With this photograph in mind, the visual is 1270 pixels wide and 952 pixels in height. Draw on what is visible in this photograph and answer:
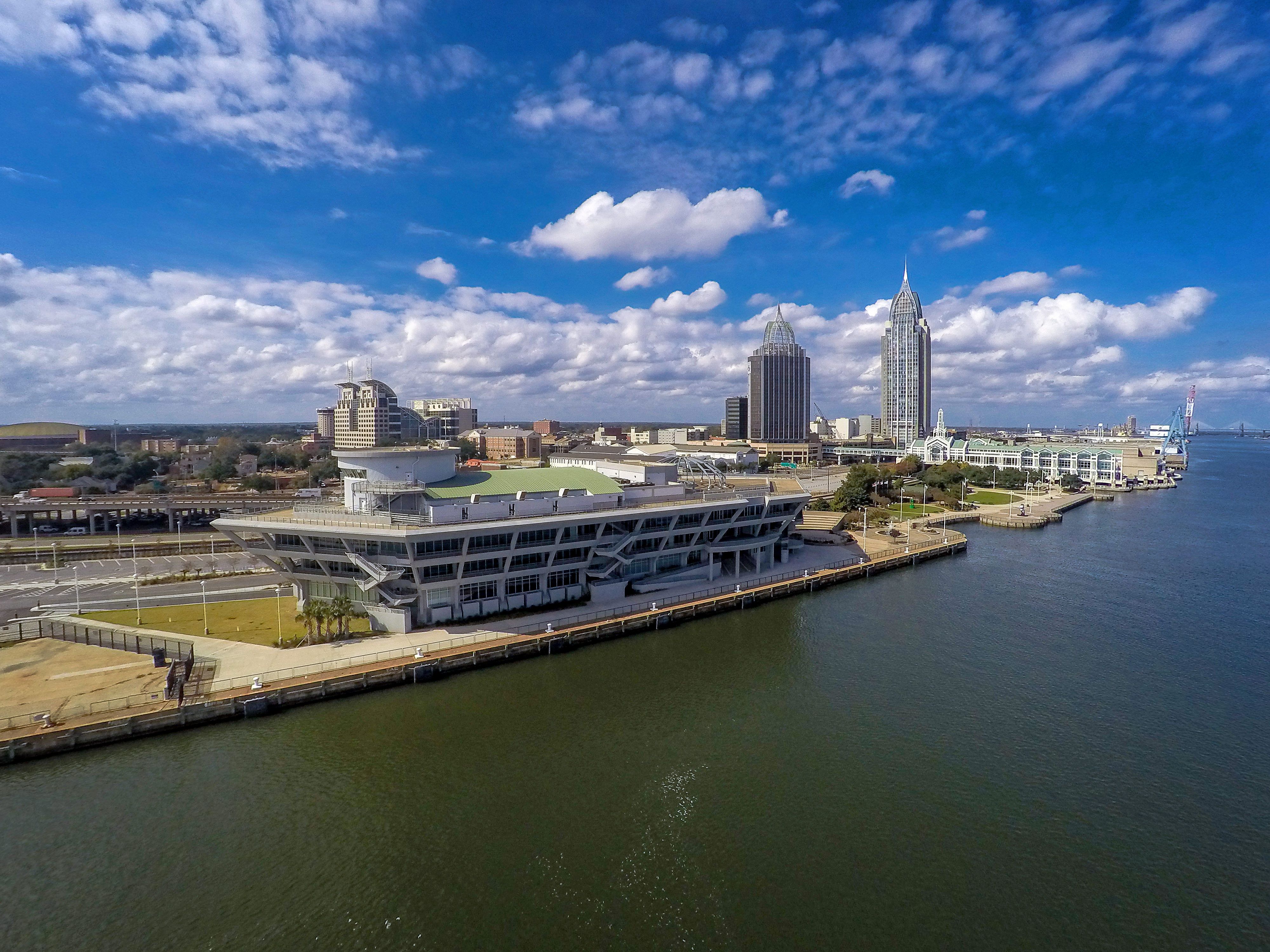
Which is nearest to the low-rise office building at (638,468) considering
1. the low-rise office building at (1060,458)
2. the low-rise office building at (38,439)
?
the low-rise office building at (1060,458)

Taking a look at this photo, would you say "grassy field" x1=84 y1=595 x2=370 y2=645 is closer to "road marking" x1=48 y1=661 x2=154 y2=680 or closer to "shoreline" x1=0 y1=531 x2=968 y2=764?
"road marking" x1=48 y1=661 x2=154 y2=680

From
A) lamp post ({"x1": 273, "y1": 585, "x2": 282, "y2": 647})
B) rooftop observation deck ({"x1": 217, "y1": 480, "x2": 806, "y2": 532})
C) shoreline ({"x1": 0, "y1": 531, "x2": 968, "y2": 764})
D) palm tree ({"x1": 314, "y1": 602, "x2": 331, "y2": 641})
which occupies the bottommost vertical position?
shoreline ({"x1": 0, "y1": 531, "x2": 968, "y2": 764})

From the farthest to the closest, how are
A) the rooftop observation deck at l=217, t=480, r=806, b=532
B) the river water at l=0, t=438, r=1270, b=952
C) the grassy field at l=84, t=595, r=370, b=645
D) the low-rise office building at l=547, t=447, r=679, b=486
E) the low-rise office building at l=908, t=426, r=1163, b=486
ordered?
1. the low-rise office building at l=908, t=426, r=1163, b=486
2. the low-rise office building at l=547, t=447, r=679, b=486
3. the rooftop observation deck at l=217, t=480, r=806, b=532
4. the grassy field at l=84, t=595, r=370, b=645
5. the river water at l=0, t=438, r=1270, b=952

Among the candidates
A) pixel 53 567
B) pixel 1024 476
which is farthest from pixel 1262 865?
pixel 1024 476

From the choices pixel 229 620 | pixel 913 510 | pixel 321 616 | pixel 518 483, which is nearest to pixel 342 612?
pixel 321 616

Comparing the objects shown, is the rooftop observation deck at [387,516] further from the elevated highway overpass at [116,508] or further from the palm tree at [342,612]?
the elevated highway overpass at [116,508]

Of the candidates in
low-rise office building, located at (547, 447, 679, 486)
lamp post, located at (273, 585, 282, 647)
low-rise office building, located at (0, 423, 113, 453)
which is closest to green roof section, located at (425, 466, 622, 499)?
low-rise office building, located at (547, 447, 679, 486)

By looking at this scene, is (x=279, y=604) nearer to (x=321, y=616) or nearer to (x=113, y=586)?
(x=321, y=616)

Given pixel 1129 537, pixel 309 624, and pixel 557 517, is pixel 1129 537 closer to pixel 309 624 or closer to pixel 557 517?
pixel 557 517
